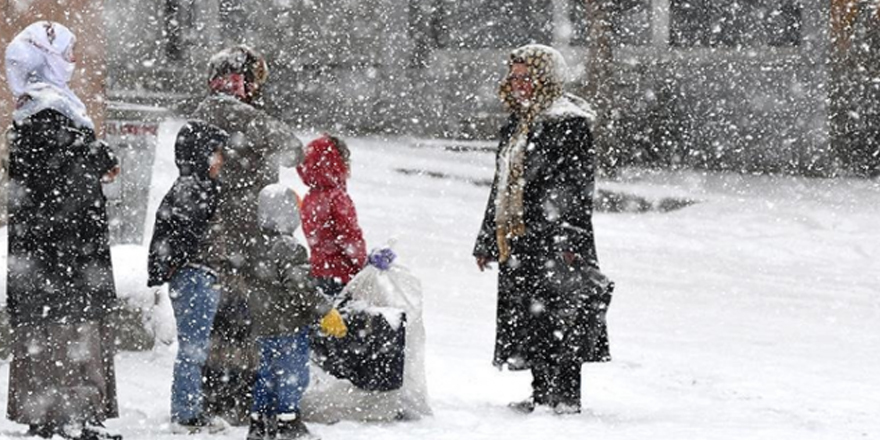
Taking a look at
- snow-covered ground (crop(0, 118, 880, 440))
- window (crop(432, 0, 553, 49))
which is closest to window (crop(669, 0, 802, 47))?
window (crop(432, 0, 553, 49))

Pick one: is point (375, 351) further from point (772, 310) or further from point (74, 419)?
point (772, 310)

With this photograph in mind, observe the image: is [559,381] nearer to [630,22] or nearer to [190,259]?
[190,259]

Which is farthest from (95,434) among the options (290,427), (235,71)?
(235,71)

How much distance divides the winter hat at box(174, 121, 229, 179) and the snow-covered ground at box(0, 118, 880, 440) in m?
0.98

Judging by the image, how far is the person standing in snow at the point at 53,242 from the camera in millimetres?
6262

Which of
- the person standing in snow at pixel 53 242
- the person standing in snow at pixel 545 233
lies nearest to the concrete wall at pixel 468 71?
the person standing in snow at pixel 545 233

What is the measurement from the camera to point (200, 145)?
6492 millimetres

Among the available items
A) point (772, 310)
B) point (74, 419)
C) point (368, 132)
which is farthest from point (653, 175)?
point (74, 419)

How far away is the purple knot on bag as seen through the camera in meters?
6.92

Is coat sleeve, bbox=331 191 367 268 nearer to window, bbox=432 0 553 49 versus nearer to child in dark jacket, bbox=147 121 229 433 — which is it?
child in dark jacket, bbox=147 121 229 433

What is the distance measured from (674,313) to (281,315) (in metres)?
5.21

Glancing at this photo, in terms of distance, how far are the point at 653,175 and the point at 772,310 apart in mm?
8094

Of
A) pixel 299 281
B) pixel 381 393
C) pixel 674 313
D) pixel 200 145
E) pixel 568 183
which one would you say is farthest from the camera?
pixel 674 313

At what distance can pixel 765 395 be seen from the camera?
8.11 metres
